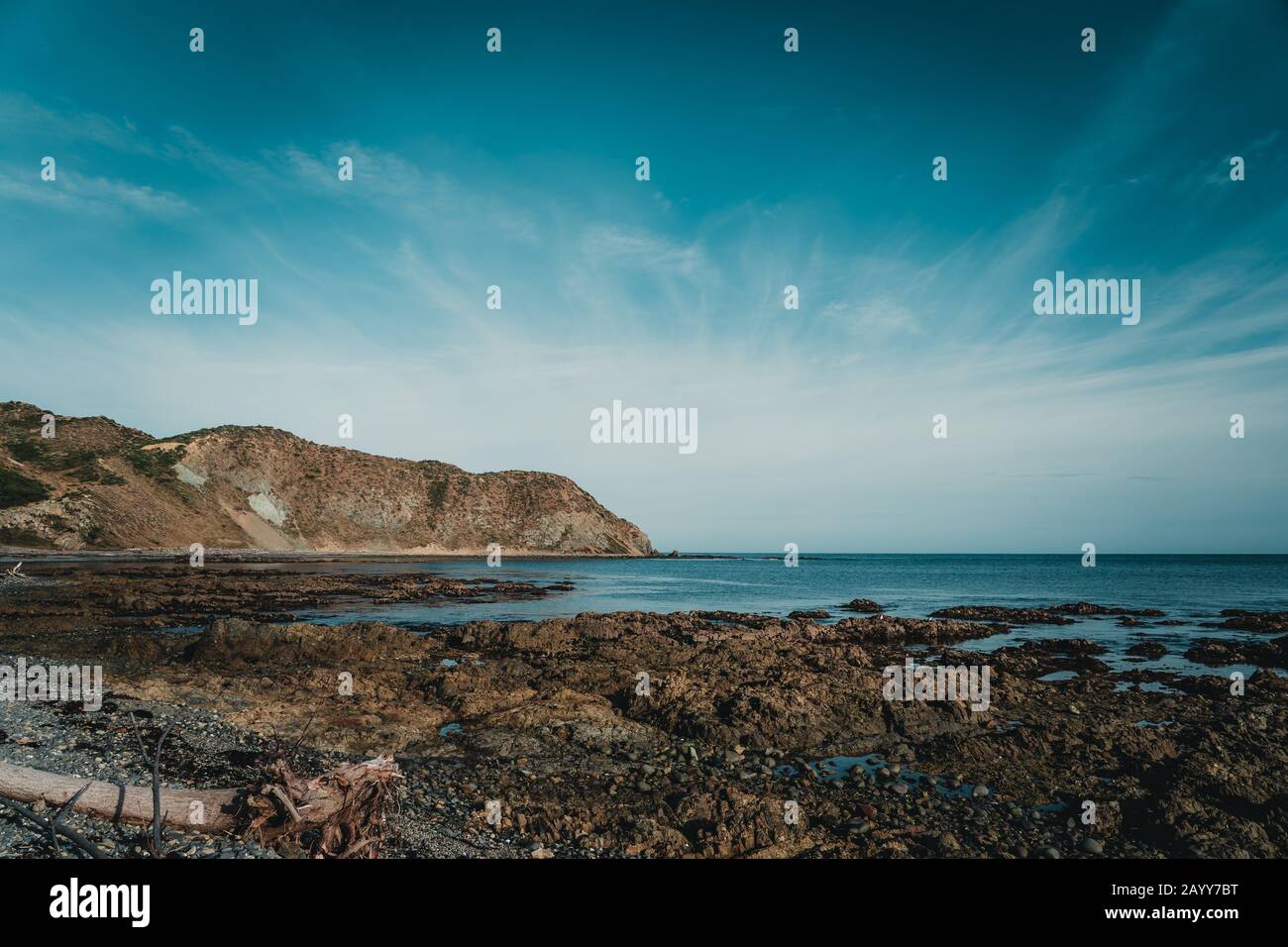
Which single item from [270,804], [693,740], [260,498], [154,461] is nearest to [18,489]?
[154,461]

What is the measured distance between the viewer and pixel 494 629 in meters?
24.4

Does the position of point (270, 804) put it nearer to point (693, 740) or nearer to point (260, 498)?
point (693, 740)

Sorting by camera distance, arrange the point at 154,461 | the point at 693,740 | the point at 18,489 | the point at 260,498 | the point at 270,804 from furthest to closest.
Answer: the point at 260,498, the point at 154,461, the point at 18,489, the point at 693,740, the point at 270,804

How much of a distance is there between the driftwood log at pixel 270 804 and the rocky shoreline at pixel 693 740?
1.14 ft

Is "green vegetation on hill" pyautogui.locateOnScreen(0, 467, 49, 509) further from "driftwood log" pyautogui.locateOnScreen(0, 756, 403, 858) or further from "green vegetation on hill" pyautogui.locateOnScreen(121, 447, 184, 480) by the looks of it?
"driftwood log" pyautogui.locateOnScreen(0, 756, 403, 858)

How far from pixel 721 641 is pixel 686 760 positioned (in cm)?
1250

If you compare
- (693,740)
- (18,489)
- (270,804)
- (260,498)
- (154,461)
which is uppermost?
(154,461)

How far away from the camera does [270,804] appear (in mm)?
7770

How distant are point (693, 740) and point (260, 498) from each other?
126 meters

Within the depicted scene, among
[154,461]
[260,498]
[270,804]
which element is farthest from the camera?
[260,498]

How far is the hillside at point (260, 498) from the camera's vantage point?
81.9m

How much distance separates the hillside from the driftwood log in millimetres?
89467
